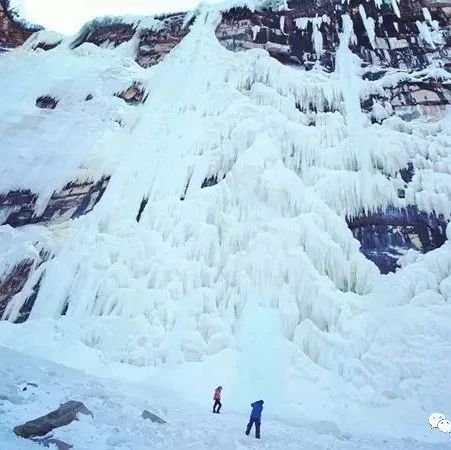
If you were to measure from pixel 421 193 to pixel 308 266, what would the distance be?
11.8ft

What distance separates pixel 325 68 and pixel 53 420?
12714mm

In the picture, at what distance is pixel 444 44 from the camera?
1468 centimetres

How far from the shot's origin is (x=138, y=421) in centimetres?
657

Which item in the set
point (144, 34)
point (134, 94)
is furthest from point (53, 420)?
point (144, 34)

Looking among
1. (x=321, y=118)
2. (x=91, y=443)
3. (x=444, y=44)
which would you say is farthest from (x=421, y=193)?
(x=91, y=443)

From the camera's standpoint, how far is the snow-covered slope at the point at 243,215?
379 inches

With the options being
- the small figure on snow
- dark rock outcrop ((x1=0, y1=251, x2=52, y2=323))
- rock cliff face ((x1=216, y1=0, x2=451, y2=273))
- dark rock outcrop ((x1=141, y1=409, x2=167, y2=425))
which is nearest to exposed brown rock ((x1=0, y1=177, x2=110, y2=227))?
dark rock outcrop ((x1=0, y1=251, x2=52, y2=323))

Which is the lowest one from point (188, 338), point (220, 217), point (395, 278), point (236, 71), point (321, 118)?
point (188, 338)

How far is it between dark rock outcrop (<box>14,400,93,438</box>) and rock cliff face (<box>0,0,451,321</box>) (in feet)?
→ 17.1

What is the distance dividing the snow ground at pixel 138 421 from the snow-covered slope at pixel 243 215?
1.64ft

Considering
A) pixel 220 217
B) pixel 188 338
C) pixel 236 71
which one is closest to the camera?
pixel 188 338

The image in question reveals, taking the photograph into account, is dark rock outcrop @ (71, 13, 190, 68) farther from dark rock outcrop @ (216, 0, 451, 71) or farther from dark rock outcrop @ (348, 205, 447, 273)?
dark rock outcrop @ (348, 205, 447, 273)

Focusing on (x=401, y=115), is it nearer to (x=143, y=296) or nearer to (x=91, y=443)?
(x=143, y=296)

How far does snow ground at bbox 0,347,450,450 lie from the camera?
580 cm
